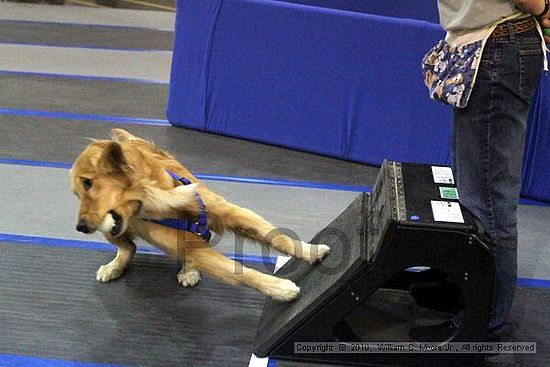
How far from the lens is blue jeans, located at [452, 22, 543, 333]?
2217 mm

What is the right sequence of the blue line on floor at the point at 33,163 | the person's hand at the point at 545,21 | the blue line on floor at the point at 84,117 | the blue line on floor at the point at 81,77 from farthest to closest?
1. the blue line on floor at the point at 81,77
2. the blue line on floor at the point at 84,117
3. the blue line on floor at the point at 33,163
4. the person's hand at the point at 545,21

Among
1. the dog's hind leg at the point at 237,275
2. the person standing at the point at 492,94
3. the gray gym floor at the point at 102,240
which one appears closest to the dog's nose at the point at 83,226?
the dog's hind leg at the point at 237,275

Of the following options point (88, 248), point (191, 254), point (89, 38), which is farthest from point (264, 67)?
point (89, 38)

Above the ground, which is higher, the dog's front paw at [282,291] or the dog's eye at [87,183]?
the dog's eye at [87,183]

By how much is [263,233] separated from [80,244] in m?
1.09

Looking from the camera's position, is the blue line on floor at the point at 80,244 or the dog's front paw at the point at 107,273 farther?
the blue line on floor at the point at 80,244

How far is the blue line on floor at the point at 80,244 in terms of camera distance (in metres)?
3.30

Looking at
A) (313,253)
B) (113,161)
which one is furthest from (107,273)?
(313,253)

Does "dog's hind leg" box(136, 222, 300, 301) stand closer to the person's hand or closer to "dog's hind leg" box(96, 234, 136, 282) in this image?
"dog's hind leg" box(96, 234, 136, 282)

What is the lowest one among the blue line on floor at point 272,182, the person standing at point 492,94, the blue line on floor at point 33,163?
the blue line on floor at point 33,163

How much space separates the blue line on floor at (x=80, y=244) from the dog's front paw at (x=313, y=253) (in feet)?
1.58

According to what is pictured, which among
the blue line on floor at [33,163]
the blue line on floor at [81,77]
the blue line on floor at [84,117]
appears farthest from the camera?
the blue line on floor at [81,77]

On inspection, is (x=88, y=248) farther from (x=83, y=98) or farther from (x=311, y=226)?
(x=83, y=98)

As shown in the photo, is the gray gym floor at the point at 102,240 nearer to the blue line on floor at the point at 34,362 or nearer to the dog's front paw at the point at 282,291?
the blue line on floor at the point at 34,362
